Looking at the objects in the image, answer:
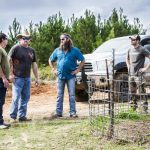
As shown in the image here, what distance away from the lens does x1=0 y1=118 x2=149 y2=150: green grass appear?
22.2 feet

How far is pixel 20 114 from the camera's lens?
9.77 meters

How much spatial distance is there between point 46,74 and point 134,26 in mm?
7193

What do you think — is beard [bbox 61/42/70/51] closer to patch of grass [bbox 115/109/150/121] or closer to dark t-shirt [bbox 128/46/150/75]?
dark t-shirt [bbox 128/46/150/75]

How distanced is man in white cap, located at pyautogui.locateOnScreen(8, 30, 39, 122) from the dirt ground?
0.64m

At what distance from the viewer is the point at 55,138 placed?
744 cm

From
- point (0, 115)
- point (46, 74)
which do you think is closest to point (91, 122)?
point (0, 115)

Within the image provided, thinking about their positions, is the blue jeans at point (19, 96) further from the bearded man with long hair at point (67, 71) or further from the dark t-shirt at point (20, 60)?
the bearded man with long hair at point (67, 71)

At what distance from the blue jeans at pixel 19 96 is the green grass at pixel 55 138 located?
741 millimetres

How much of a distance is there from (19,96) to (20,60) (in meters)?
0.73

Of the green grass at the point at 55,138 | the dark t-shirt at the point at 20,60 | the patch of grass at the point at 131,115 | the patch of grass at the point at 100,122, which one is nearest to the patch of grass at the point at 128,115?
the patch of grass at the point at 131,115

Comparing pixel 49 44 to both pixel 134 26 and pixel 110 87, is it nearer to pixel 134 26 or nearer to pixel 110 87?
pixel 134 26

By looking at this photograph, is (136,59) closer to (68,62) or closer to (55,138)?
(68,62)

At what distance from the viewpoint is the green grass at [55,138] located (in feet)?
22.2

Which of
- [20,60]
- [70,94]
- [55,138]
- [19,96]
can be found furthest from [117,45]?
[55,138]
